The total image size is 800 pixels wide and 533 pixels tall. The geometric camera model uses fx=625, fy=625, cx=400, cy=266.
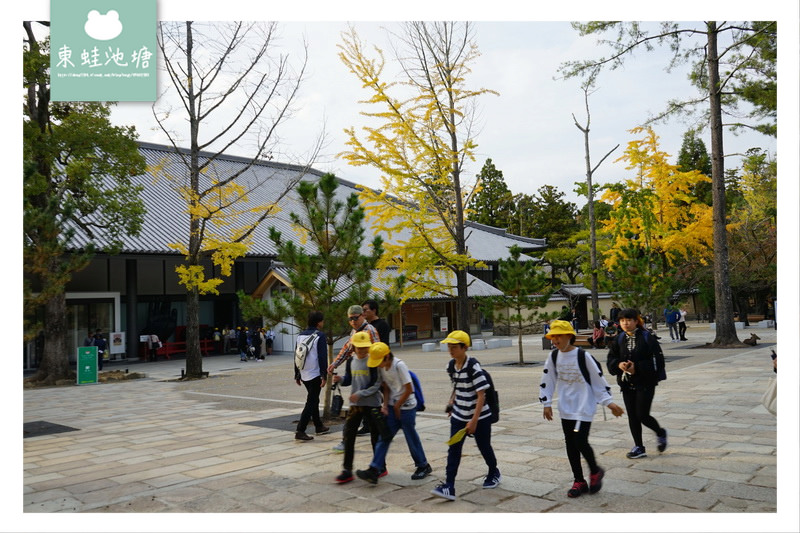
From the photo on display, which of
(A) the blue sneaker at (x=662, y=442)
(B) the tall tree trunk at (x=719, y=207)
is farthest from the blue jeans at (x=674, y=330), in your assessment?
(A) the blue sneaker at (x=662, y=442)

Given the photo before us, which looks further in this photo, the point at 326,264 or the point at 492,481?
the point at 326,264

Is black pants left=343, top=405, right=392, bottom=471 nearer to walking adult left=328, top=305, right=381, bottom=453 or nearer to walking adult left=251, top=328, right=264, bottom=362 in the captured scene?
walking adult left=328, top=305, right=381, bottom=453

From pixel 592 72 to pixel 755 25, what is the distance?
6.55 meters

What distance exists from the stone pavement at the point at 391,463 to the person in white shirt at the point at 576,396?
0.66 feet

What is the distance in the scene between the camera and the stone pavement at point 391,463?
519 cm

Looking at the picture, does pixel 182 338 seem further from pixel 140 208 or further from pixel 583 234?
pixel 583 234

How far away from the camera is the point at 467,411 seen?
17.8 feet

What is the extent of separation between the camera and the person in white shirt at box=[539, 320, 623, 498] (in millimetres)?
5258

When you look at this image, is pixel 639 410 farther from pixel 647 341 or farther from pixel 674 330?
pixel 674 330

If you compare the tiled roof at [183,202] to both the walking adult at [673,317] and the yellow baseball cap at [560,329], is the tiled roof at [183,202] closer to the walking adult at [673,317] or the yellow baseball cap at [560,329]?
the walking adult at [673,317]

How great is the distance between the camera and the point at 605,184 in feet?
94.7

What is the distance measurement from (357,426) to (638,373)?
116 inches

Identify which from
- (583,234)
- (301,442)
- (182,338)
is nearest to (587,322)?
(583,234)

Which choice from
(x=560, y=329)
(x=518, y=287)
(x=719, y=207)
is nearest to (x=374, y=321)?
(x=560, y=329)
